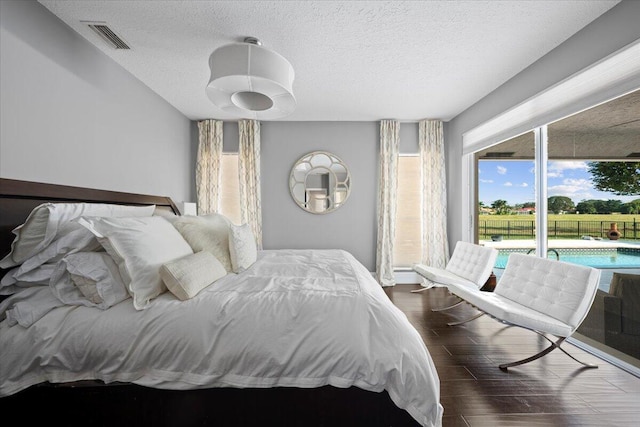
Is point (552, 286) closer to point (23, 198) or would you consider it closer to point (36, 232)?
point (36, 232)

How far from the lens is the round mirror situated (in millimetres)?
4117

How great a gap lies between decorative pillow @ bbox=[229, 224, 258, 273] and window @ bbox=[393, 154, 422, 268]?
2.83 m

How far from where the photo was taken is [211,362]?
1164 mm

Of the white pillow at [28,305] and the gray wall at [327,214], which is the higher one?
the gray wall at [327,214]

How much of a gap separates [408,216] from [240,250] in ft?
10.2

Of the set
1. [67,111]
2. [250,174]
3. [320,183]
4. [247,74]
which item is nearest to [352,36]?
[247,74]

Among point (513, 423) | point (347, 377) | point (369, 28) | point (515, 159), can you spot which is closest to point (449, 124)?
point (515, 159)

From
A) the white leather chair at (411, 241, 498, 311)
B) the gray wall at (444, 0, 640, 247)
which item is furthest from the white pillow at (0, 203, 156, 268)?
the gray wall at (444, 0, 640, 247)

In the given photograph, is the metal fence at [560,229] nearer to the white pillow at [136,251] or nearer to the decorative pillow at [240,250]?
the decorative pillow at [240,250]

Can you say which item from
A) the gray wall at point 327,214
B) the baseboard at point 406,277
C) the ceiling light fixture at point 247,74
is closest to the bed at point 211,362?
the ceiling light fixture at point 247,74

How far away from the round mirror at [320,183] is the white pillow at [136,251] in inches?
103

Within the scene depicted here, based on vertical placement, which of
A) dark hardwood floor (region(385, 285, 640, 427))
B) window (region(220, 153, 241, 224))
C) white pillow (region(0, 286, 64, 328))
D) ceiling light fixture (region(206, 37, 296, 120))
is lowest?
dark hardwood floor (region(385, 285, 640, 427))

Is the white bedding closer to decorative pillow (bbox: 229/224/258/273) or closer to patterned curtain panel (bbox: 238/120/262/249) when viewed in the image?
decorative pillow (bbox: 229/224/258/273)

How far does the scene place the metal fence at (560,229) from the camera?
2085 mm
